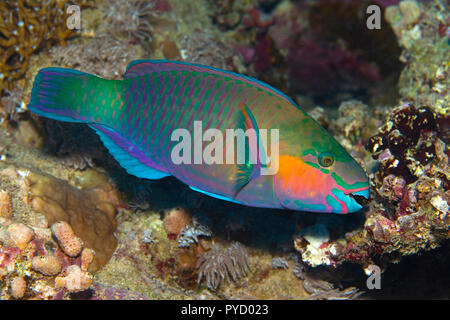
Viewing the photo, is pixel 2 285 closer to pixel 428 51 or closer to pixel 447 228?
pixel 447 228

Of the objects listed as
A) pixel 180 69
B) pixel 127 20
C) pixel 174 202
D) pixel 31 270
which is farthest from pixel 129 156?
pixel 127 20

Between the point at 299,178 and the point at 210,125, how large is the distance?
→ 2.87ft

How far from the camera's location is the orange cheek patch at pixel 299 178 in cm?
263

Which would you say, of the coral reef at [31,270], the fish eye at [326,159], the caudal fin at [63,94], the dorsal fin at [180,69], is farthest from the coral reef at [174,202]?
the dorsal fin at [180,69]

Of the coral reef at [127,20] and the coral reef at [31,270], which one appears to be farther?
the coral reef at [127,20]

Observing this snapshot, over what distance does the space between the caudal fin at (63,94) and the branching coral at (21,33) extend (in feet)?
5.49

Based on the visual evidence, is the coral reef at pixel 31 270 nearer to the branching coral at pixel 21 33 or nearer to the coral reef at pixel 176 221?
the coral reef at pixel 176 221

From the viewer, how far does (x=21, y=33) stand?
14.7ft

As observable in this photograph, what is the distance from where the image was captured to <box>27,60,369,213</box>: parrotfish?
8.67ft

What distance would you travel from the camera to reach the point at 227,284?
4.03 metres

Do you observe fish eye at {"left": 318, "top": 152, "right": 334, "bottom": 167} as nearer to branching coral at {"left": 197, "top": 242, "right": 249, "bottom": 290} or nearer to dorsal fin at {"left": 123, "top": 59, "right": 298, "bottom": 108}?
dorsal fin at {"left": 123, "top": 59, "right": 298, "bottom": 108}

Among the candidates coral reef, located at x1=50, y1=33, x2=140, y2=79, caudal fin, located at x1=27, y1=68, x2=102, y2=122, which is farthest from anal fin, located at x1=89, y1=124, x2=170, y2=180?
coral reef, located at x1=50, y1=33, x2=140, y2=79

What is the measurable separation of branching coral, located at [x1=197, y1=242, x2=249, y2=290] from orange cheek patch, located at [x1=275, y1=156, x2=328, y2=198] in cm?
164

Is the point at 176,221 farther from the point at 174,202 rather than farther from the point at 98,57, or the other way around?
the point at 98,57
